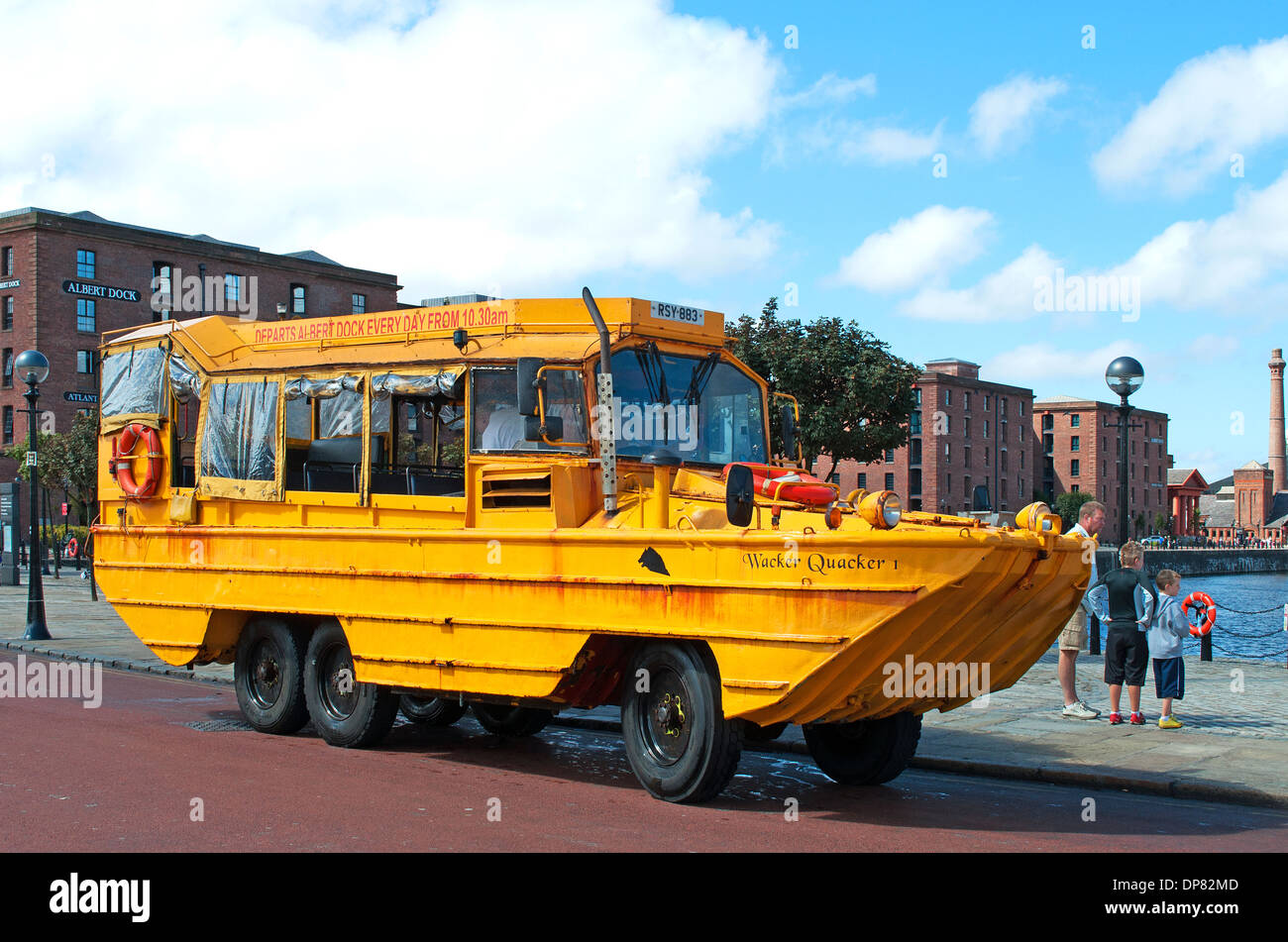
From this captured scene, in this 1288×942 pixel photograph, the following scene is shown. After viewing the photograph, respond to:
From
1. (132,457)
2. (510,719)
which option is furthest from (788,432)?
(132,457)

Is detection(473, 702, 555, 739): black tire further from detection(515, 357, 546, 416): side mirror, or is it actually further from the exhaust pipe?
detection(515, 357, 546, 416): side mirror

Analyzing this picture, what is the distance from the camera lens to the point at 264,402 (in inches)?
425

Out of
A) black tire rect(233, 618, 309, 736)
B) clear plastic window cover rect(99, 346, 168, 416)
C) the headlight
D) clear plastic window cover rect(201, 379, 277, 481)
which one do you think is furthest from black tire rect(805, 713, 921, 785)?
clear plastic window cover rect(99, 346, 168, 416)

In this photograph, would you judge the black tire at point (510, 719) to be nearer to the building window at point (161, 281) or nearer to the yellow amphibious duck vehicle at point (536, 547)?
the yellow amphibious duck vehicle at point (536, 547)

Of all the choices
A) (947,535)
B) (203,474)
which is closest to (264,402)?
(203,474)

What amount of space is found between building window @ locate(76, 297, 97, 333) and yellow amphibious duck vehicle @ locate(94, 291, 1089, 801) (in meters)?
51.4

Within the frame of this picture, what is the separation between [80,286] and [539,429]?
56.8 metres

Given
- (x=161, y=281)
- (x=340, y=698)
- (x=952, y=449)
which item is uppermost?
(x=161, y=281)

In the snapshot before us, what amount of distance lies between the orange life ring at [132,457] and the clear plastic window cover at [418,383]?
292 cm

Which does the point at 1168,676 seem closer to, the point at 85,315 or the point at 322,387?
the point at 322,387

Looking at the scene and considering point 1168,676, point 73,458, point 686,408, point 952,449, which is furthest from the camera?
point 952,449

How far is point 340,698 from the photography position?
411 inches

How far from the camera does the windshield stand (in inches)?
352

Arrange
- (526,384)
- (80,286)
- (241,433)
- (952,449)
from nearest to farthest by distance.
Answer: (526,384), (241,433), (80,286), (952,449)
